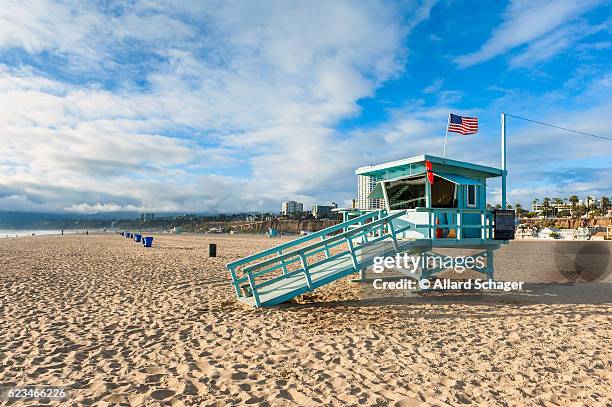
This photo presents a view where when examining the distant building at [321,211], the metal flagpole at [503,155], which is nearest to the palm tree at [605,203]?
the distant building at [321,211]

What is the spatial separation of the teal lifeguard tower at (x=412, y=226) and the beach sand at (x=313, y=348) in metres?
0.81

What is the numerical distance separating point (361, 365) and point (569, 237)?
54868 mm

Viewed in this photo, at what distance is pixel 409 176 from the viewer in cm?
1097

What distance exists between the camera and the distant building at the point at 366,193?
42.1ft

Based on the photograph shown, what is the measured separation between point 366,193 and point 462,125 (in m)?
4.07

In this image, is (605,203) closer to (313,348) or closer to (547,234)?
(547,234)

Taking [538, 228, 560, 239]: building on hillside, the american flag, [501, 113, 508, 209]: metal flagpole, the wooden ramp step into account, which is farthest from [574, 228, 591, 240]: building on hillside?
the wooden ramp step

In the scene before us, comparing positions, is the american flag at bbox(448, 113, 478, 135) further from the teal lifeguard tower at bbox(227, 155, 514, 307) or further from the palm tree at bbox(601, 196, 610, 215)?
the palm tree at bbox(601, 196, 610, 215)

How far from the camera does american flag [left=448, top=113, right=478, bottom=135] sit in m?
12.0

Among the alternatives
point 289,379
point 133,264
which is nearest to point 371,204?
point 289,379

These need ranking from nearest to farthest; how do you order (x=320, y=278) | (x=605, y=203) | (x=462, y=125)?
(x=320, y=278), (x=462, y=125), (x=605, y=203)

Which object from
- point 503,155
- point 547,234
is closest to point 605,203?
point 547,234

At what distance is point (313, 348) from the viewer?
6.39m

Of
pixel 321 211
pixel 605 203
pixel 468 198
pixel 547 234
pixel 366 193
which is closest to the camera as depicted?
pixel 468 198
